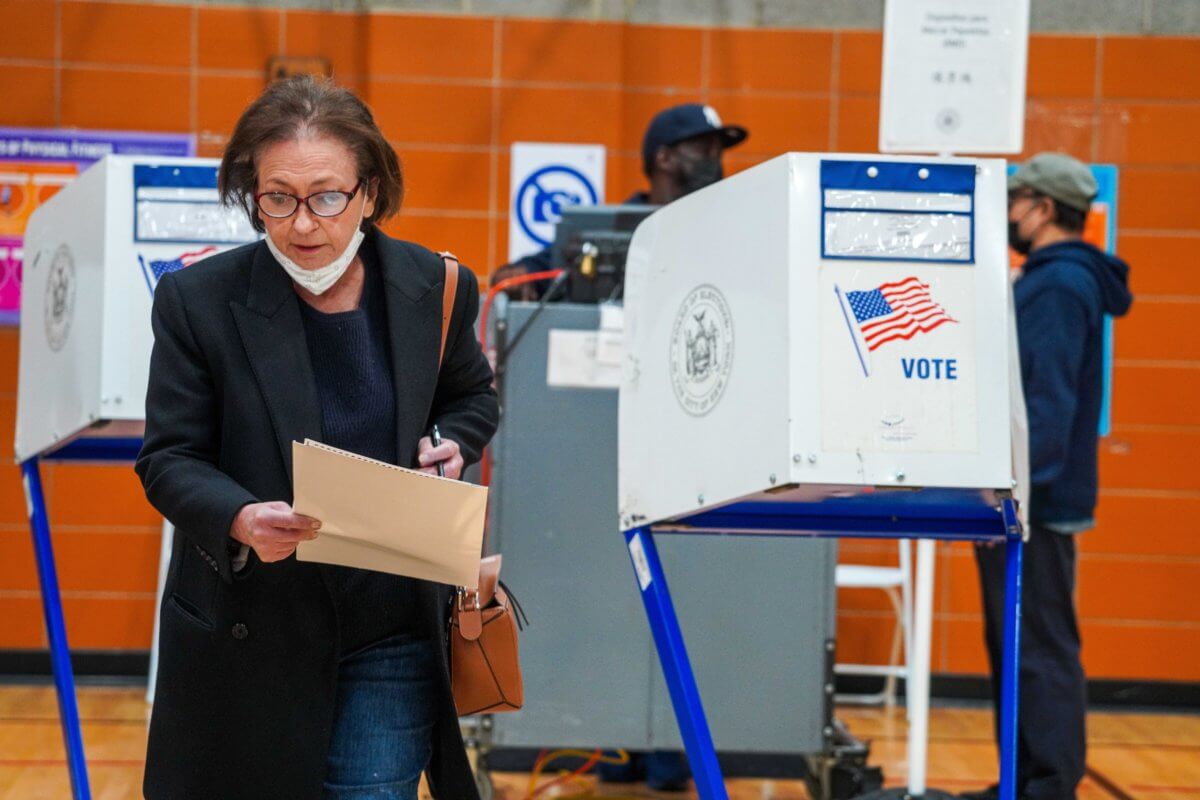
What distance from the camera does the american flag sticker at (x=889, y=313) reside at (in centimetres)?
205

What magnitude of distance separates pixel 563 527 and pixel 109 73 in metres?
2.95

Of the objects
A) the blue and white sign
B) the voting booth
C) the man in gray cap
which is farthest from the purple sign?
the voting booth

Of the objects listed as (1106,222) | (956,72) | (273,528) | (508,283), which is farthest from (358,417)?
(1106,222)

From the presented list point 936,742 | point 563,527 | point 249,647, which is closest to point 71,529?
point 563,527

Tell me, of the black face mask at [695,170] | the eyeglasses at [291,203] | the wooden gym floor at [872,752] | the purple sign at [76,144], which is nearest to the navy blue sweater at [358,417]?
the eyeglasses at [291,203]

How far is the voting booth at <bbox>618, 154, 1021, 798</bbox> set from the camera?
2.03 meters

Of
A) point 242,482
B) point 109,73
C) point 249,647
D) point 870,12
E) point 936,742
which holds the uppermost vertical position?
point 870,12

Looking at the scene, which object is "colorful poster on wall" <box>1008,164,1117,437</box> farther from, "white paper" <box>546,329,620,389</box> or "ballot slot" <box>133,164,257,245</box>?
"ballot slot" <box>133,164,257,245</box>

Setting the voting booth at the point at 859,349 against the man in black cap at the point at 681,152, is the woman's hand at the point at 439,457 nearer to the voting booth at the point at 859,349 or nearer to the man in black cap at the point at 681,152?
the voting booth at the point at 859,349

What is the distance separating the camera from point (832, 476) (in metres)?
2.00

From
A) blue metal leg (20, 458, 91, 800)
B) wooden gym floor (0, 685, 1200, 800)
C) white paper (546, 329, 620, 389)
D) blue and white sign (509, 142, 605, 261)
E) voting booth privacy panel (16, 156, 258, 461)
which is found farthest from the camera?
blue and white sign (509, 142, 605, 261)

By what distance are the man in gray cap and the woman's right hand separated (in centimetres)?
226

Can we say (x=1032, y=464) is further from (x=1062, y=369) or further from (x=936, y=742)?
(x=936, y=742)

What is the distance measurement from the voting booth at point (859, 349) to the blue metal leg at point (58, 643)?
124 cm
